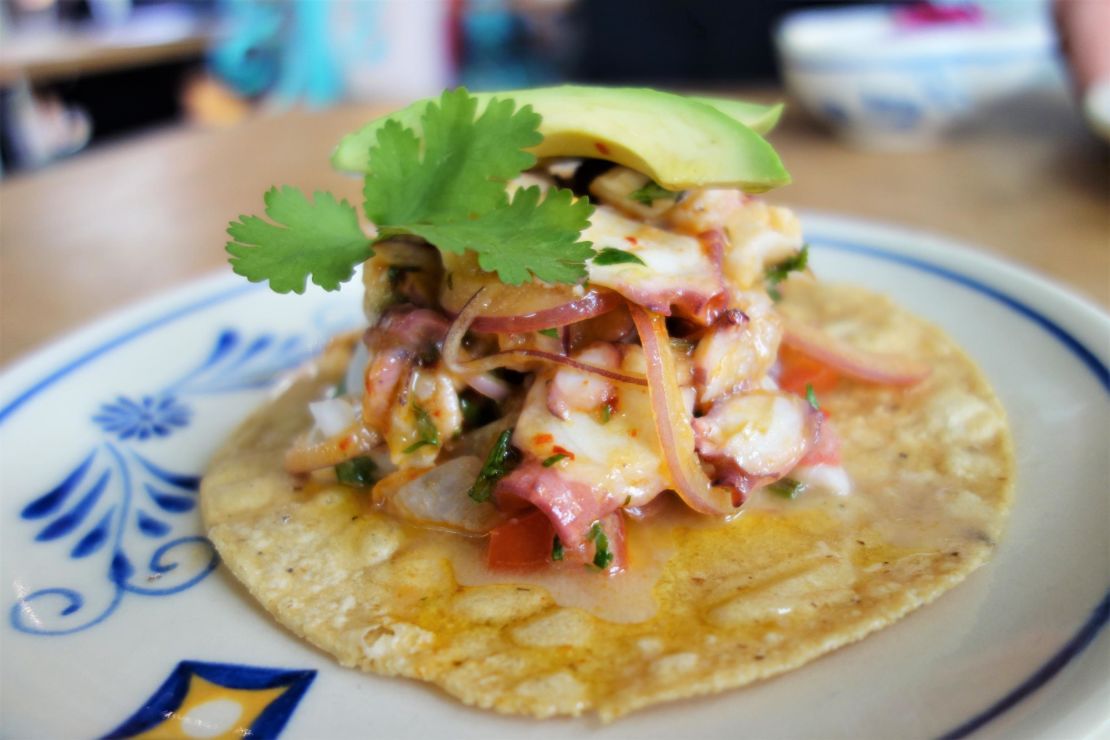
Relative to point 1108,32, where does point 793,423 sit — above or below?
below

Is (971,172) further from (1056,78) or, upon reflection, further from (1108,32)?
(1056,78)

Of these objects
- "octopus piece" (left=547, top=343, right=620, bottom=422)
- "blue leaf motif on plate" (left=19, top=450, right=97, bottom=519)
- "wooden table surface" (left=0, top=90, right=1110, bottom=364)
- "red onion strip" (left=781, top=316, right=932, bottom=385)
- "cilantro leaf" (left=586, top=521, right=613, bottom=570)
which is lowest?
"wooden table surface" (left=0, top=90, right=1110, bottom=364)

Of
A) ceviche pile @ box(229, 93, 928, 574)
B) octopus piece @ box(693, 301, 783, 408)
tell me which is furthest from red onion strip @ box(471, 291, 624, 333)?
octopus piece @ box(693, 301, 783, 408)

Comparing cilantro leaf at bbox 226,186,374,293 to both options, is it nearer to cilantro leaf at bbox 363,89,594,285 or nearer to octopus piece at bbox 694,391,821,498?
cilantro leaf at bbox 363,89,594,285

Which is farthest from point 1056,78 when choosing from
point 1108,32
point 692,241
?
point 692,241

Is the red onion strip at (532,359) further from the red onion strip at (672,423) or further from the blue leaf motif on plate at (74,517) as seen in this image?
the blue leaf motif on plate at (74,517)
